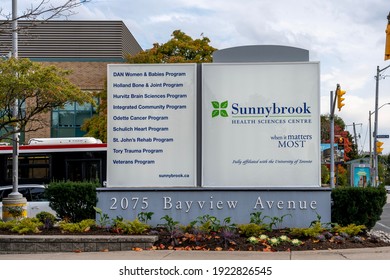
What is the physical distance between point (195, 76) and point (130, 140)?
80.5 inches

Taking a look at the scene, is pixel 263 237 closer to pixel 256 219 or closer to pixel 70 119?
pixel 256 219

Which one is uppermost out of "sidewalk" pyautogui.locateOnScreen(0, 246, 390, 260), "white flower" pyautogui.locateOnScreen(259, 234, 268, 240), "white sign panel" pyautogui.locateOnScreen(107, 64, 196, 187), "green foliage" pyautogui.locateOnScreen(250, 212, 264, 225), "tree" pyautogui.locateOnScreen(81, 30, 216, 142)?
"tree" pyautogui.locateOnScreen(81, 30, 216, 142)

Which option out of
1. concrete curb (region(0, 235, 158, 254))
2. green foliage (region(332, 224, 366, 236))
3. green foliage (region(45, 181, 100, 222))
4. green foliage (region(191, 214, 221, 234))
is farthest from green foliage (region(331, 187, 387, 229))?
green foliage (region(45, 181, 100, 222))

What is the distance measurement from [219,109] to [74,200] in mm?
3855

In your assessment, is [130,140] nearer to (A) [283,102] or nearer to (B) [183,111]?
(B) [183,111]

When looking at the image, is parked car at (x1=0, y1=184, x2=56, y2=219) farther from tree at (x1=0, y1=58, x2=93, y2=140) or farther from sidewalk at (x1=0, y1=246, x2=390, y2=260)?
sidewalk at (x1=0, y1=246, x2=390, y2=260)

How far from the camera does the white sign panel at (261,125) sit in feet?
48.9

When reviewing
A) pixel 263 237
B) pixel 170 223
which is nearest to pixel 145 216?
pixel 170 223

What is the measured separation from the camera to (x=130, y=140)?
15.2m

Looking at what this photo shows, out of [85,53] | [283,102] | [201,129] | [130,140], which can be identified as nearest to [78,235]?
[130,140]

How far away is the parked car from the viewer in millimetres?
23438

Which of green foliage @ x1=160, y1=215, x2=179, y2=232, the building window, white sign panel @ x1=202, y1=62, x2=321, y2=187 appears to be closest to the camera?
green foliage @ x1=160, y1=215, x2=179, y2=232

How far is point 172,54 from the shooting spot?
47.5 meters

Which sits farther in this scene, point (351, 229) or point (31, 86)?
point (31, 86)
